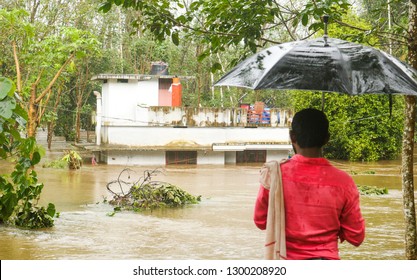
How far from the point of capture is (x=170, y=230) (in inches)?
456

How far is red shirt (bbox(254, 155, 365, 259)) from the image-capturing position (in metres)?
2.77

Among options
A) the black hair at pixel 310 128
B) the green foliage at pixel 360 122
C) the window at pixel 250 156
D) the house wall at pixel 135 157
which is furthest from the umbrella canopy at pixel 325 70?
the window at pixel 250 156

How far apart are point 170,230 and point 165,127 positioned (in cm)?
1382

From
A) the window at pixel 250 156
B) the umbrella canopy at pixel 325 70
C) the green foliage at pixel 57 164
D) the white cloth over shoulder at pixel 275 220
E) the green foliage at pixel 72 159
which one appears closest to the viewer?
the white cloth over shoulder at pixel 275 220

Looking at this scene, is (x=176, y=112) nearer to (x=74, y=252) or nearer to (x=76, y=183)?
(x=76, y=183)

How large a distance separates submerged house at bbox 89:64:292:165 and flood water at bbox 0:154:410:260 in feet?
17.7

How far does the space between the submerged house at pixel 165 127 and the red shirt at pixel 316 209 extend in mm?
22020

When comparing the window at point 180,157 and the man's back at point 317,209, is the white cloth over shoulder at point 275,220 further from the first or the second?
the window at point 180,157

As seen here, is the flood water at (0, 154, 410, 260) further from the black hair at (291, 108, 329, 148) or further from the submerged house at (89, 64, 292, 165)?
the black hair at (291, 108, 329, 148)

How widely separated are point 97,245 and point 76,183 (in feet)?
30.9

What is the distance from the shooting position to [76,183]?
19156mm

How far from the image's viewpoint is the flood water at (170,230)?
941 cm

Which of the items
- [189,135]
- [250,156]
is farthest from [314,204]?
[250,156]
